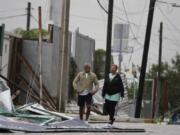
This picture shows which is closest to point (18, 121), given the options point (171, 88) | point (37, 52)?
point (37, 52)

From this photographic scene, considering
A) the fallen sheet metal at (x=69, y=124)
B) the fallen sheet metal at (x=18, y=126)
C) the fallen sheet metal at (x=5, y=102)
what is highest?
the fallen sheet metal at (x=5, y=102)

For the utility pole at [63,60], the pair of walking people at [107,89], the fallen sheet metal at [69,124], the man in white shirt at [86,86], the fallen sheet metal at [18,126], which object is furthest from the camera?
the utility pole at [63,60]

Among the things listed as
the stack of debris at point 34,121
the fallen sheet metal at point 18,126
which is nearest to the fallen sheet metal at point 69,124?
the stack of debris at point 34,121

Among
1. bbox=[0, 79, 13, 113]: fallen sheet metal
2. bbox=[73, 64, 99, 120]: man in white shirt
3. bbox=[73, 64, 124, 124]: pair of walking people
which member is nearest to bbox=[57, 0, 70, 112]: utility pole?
bbox=[73, 64, 124, 124]: pair of walking people

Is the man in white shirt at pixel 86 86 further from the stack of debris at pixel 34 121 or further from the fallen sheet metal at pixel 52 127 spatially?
the fallen sheet metal at pixel 52 127

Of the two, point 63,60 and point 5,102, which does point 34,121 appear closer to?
point 5,102

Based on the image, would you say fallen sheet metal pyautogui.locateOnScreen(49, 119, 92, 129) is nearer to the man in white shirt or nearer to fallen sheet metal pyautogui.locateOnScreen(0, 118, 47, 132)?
fallen sheet metal pyautogui.locateOnScreen(0, 118, 47, 132)

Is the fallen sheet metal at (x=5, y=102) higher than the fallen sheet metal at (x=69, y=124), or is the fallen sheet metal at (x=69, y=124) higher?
the fallen sheet metal at (x=5, y=102)

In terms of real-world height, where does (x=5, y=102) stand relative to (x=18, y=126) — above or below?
above

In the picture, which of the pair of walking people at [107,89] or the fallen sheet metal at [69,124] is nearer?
the fallen sheet metal at [69,124]

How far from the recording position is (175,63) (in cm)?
7594

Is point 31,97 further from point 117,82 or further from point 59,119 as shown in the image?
point 59,119

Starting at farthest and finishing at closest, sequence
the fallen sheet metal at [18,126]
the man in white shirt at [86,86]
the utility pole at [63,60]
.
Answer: the utility pole at [63,60]
the man in white shirt at [86,86]
the fallen sheet metal at [18,126]

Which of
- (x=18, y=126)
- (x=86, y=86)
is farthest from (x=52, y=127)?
(x=86, y=86)
